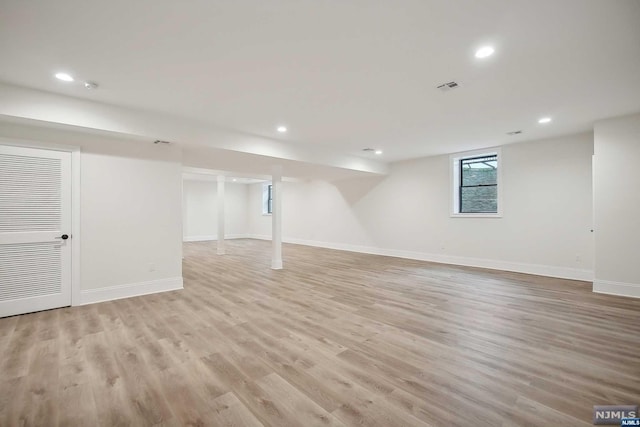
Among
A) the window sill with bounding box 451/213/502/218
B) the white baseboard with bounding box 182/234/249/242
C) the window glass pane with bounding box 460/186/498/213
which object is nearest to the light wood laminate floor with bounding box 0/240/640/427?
the window sill with bounding box 451/213/502/218

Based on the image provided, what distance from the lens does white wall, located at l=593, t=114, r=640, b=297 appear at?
4.11 meters

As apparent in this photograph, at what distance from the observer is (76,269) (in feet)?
12.5

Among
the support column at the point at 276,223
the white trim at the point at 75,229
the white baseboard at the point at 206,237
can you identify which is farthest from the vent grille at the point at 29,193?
the white baseboard at the point at 206,237

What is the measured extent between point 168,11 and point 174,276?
3.99 metres

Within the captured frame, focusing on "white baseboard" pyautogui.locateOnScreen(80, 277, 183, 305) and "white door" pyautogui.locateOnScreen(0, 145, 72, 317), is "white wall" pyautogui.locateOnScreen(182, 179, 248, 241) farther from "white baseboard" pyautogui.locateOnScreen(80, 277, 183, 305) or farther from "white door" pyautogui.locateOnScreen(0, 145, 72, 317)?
"white door" pyautogui.locateOnScreen(0, 145, 72, 317)

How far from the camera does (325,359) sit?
239 centimetres

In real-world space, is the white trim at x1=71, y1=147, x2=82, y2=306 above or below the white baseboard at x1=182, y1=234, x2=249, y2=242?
above

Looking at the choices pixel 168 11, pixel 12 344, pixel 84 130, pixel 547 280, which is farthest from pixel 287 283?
pixel 547 280

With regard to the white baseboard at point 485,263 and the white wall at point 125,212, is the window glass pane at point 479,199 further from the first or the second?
the white wall at point 125,212

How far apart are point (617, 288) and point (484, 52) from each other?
4.44 metres

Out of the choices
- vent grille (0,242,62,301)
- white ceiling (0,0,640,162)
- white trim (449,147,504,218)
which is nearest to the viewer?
white ceiling (0,0,640,162)

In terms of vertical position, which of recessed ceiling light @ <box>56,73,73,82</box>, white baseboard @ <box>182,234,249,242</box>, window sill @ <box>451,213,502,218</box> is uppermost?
recessed ceiling light @ <box>56,73,73,82</box>

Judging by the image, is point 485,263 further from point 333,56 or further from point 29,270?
point 29,270

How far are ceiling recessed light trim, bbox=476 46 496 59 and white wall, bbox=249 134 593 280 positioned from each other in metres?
4.25
